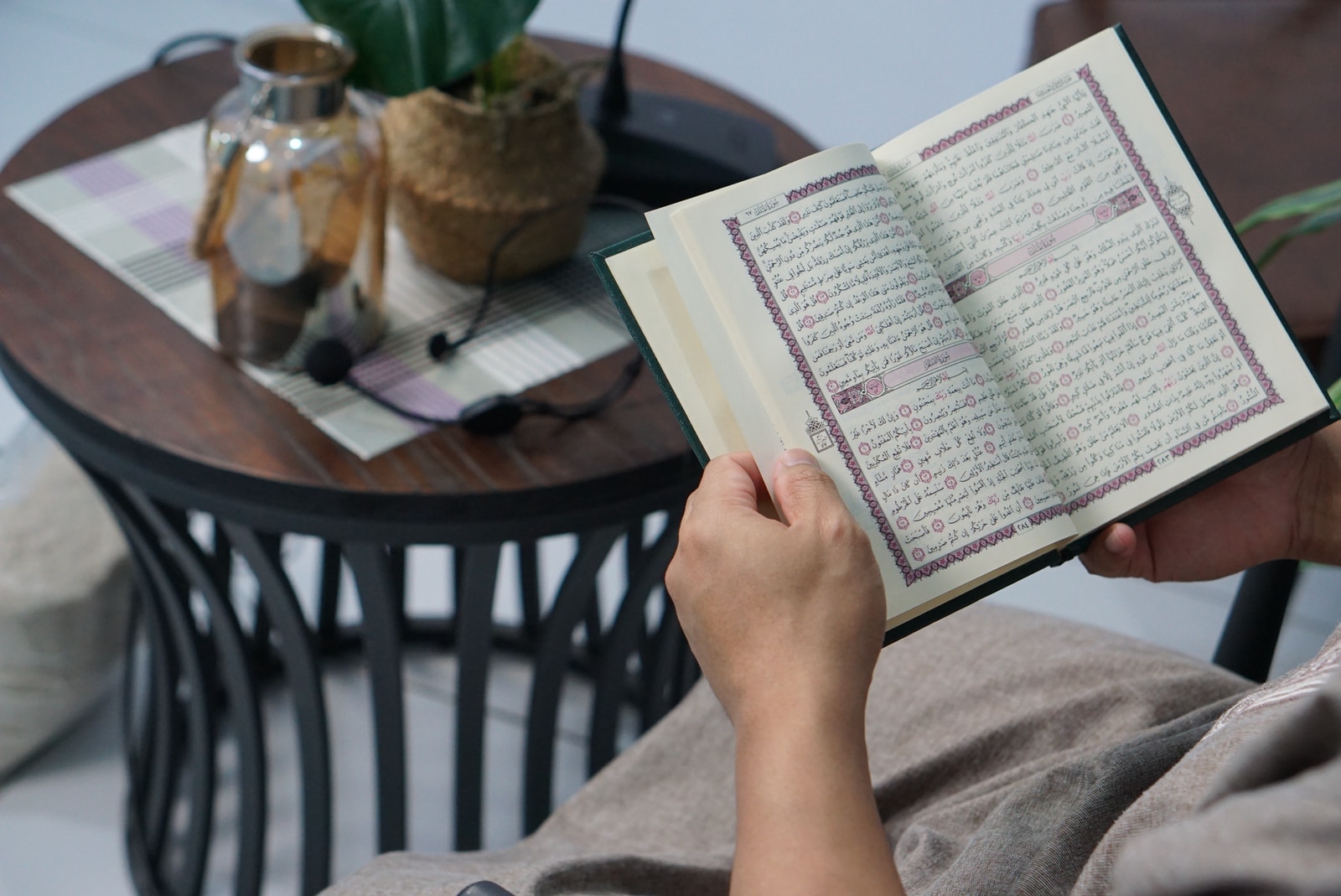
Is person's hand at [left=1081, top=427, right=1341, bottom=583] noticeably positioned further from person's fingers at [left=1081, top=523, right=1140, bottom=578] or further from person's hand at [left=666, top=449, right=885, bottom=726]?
person's hand at [left=666, top=449, right=885, bottom=726]

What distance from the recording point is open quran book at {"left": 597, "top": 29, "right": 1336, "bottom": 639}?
59 cm

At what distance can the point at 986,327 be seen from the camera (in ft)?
2.10

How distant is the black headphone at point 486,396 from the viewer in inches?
33.5

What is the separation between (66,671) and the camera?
49.1 inches

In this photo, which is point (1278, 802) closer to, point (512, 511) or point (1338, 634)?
point (1338, 634)

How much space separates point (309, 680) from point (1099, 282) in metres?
0.63

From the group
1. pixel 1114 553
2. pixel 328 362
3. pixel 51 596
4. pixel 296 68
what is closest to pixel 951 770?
pixel 1114 553

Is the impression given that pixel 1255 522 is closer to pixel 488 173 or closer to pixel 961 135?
pixel 961 135

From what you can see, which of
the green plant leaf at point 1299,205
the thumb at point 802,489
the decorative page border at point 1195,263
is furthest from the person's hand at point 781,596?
the green plant leaf at point 1299,205

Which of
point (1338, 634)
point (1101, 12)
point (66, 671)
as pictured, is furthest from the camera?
point (1101, 12)

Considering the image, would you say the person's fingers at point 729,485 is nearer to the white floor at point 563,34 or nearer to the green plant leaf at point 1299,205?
the green plant leaf at point 1299,205

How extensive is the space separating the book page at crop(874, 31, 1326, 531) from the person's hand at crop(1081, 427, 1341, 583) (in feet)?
0.23

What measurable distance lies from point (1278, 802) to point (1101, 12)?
1.32 meters

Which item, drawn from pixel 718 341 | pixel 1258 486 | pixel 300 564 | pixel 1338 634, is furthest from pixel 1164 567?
pixel 300 564
